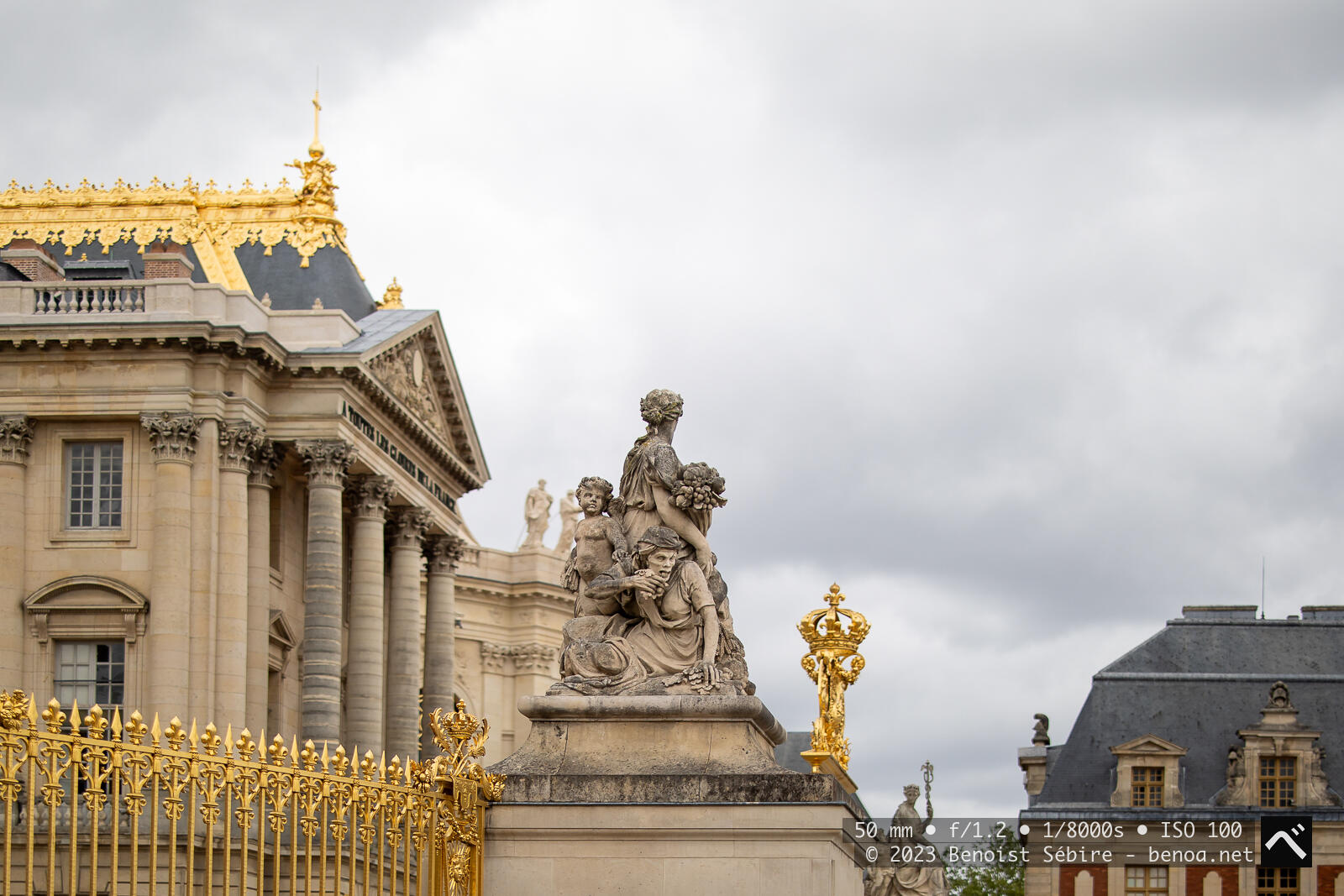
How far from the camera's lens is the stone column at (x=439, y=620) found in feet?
187

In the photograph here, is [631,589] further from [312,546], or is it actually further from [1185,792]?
[1185,792]

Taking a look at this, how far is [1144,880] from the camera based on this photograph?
6284 cm

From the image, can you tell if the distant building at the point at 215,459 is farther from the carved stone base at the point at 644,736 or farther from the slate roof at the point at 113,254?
the carved stone base at the point at 644,736

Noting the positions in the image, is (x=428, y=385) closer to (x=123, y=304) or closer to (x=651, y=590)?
(x=123, y=304)

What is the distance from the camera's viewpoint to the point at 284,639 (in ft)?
160

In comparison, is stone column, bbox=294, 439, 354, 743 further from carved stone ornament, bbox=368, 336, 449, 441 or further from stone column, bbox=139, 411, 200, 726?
stone column, bbox=139, 411, 200, 726

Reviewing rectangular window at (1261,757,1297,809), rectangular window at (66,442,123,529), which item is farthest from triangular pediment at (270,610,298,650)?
rectangular window at (1261,757,1297,809)

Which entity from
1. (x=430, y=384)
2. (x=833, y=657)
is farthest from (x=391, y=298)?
(x=833, y=657)

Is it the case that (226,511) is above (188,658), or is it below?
above

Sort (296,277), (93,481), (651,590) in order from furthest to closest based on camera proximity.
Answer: (296,277) → (93,481) → (651,590)

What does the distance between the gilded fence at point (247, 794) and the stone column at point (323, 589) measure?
3428 centimetres

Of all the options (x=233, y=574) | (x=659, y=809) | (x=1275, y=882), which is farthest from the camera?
(x=1275, y=882)

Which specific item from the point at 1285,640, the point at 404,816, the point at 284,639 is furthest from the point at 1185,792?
the point at 404,816

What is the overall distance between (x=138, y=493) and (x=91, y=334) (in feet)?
10.6
